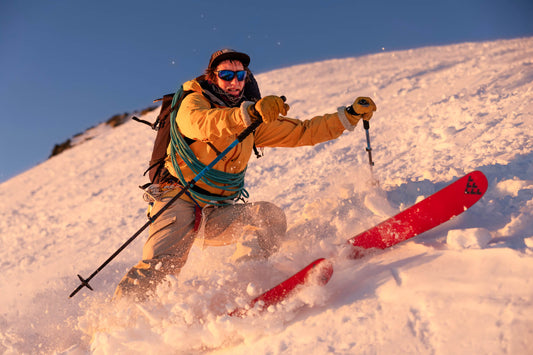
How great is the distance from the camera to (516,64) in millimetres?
8812

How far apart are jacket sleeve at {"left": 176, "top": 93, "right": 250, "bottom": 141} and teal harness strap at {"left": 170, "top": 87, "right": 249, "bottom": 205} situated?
0.13 metres

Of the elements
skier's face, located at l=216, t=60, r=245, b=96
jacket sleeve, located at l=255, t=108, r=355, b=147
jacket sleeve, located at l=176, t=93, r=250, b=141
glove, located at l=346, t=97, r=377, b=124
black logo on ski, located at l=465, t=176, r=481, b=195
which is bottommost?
black logo on ski, located at l=465, t=176, r=481, b=195

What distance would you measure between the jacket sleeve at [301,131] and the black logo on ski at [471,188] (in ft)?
3.71

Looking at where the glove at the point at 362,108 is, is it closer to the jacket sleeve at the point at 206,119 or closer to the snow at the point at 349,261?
the snow at the point at 349,261

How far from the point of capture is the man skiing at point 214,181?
3.47 metres

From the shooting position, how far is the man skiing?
347 cm

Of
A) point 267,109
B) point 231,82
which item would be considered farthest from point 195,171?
→ point 267,109

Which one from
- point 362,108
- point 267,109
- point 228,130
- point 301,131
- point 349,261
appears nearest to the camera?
point 267,109

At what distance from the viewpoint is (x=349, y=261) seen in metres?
3.35

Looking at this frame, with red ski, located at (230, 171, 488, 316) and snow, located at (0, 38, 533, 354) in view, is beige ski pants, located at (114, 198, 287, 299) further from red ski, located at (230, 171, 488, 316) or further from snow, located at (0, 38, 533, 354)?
red ski, located at (230, 171, 488, 316)

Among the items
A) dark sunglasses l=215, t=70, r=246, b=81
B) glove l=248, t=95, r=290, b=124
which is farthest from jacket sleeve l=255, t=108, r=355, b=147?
glove l=248, t=95, r=290, b=124

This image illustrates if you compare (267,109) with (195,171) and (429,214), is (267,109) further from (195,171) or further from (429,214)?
(429,214)

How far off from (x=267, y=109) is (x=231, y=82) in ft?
2.61

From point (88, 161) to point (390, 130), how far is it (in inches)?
379
